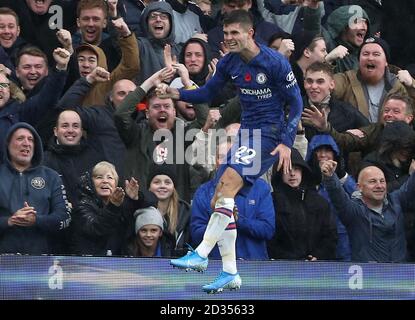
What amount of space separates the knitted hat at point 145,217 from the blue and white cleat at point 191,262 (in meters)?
0.41

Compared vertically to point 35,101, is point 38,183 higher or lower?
lower

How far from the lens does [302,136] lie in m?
11.0

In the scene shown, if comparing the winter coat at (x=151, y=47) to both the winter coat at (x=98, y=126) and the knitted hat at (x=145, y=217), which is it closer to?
the winter coat at (x=98, y=126)

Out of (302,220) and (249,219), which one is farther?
(302,220)

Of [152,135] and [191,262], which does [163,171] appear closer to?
[152,135]

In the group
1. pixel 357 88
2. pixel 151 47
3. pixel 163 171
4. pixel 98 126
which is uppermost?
pixel 151 47

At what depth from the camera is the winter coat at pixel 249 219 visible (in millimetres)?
10633

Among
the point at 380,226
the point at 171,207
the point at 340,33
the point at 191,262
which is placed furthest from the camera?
the point at 340,33

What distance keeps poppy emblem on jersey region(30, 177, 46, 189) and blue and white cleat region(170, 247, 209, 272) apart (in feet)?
3.79

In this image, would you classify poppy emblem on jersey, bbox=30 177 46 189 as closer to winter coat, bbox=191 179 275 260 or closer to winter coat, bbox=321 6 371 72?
winter coat, bbox=191 179 275 260

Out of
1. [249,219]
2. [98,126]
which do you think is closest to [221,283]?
[249,219]

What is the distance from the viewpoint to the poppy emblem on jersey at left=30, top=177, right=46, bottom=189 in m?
10.5

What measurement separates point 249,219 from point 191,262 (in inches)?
23.3

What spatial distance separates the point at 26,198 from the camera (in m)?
10.5
